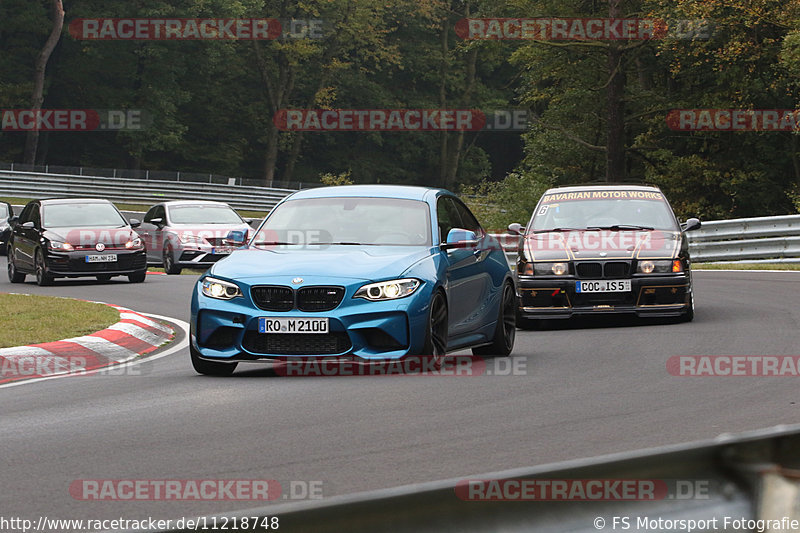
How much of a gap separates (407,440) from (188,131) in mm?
81986

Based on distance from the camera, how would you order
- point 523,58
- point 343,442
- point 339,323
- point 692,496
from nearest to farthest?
point 692,496 → point 343,442 → point 339,323 → point 523,58

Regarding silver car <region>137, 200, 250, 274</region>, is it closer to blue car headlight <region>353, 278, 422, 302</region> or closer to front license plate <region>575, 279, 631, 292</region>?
front license plate <region>575, 279, 631, 292</region>

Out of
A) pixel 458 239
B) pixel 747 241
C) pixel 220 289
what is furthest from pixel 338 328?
pixel 747 241

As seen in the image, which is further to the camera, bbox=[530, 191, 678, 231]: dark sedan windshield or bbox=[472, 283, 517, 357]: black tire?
bbox=[530, 191, 678, 231]: dark sedan windshield

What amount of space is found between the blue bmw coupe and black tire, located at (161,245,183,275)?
55.7 ft

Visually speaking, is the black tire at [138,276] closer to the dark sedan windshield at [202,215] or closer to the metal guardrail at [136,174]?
the dark sedan windshield at [202,215]

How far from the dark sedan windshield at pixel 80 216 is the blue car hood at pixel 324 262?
47.9 ft

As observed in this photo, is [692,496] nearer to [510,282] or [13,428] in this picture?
[13,428]

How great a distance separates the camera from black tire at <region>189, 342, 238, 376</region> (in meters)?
10.2

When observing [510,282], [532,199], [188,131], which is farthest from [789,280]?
[188,131]

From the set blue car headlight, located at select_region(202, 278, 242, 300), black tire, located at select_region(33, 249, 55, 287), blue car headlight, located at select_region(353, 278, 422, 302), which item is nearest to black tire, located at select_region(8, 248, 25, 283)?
black tire, located at select_region(33, 249, 55, 287)

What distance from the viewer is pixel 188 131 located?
286 feet

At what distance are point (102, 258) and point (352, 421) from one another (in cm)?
1676

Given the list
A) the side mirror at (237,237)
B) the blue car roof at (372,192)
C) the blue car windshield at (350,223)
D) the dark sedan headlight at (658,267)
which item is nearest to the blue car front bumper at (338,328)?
the blue car windshield at (350,223)
